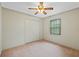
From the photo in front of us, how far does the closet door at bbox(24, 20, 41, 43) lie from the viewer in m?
1.18

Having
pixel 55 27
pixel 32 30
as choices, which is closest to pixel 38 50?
pixel 32 30

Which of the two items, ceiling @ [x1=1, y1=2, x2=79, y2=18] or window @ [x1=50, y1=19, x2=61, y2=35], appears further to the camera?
window @ [x1=50, y1=19, x2=61, y2=35]

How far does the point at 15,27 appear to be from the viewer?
1.14 meters

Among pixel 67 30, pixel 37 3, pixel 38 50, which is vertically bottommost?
pixel 38 50

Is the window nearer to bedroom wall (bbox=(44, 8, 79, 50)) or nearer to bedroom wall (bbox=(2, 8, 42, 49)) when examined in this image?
bedroom wall (bbox=(44, 8, 79, 50))

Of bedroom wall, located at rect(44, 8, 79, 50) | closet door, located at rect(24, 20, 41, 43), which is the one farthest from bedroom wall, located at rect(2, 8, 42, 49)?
bedroom wall, located at rect(44, 8, 79, 50)

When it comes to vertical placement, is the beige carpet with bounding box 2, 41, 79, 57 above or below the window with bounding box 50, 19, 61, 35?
below

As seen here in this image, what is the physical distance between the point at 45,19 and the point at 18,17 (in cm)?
39

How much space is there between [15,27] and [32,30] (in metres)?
0.24

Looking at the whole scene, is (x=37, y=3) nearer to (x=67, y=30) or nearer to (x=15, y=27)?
(x=15, y=27)

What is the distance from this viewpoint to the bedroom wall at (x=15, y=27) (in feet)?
3.59

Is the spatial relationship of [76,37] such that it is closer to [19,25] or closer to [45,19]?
[45,19]

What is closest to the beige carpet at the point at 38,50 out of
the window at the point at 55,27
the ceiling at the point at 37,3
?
the window at the point at 55,27

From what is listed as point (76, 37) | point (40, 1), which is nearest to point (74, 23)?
point (76, 37)
